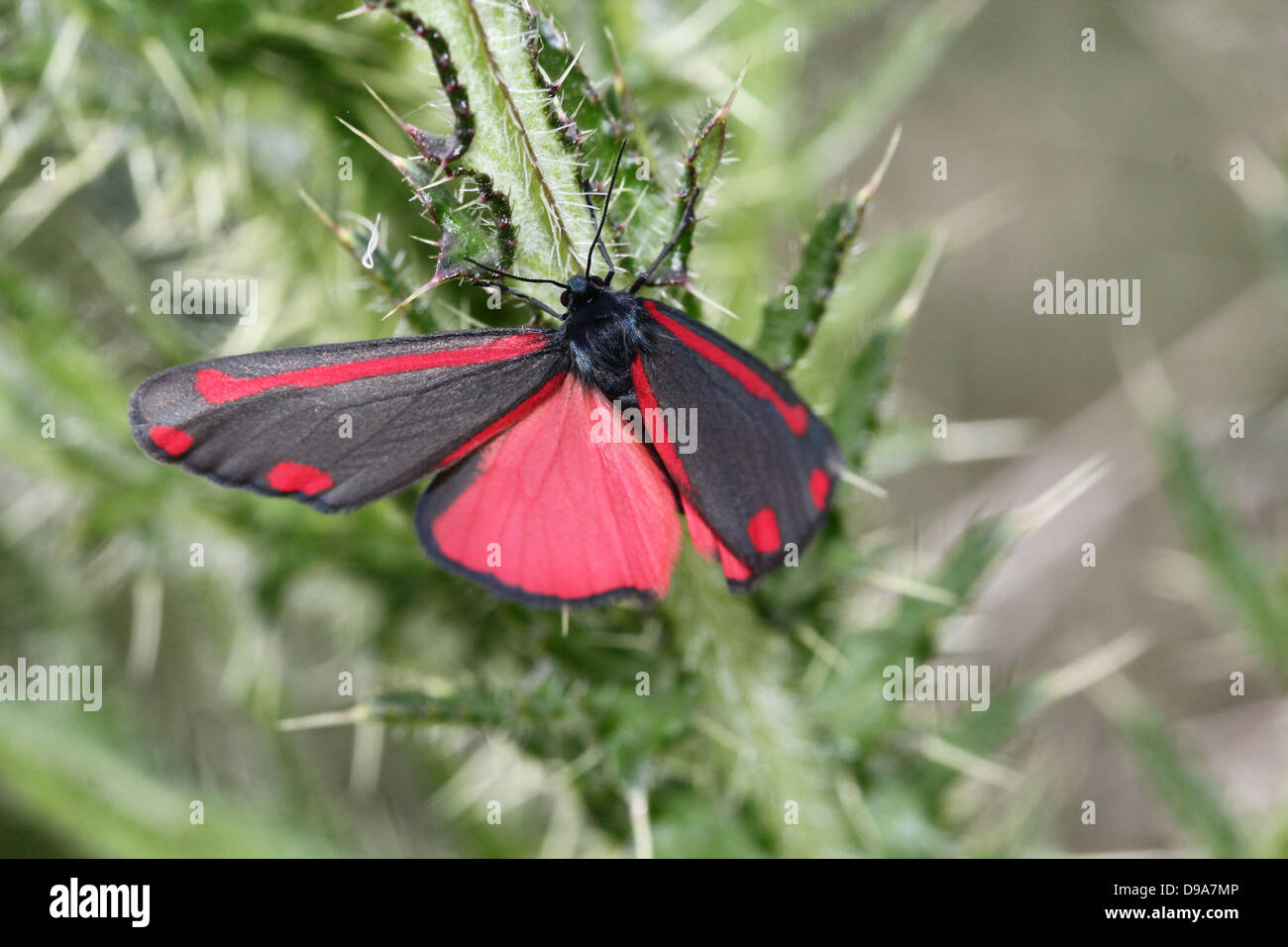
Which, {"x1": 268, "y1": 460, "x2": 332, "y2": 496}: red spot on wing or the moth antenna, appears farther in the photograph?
{"x1": 268, "y1": 460, "x2": 332, "y2": 496}: red spot on wing

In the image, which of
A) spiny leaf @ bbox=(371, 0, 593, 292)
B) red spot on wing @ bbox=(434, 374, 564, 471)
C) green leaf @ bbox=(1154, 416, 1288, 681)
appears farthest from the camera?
green leaf @ bbox=(1154, 416, 1288, 681)

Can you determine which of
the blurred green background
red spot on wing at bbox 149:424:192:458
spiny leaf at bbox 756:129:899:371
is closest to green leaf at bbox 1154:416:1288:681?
the blurred green background

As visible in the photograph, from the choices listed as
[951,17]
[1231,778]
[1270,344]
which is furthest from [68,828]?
[1270,344]

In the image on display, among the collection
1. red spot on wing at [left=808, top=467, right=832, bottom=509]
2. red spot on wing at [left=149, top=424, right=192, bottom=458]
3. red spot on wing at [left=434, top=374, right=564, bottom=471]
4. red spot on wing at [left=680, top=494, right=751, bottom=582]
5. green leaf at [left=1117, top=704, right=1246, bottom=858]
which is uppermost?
red spot on wing at [left=434, top=374, right=564, bottom=471]

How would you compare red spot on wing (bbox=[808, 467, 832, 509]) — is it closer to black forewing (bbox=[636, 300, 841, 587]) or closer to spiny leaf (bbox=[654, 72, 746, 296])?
black forewing (bbox=[636, 300, 841, 587])

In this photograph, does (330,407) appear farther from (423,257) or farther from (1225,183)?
(1225,183)

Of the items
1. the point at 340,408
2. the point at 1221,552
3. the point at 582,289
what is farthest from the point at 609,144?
the point at 1221,552

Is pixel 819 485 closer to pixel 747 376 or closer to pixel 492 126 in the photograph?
pixel 747 376
